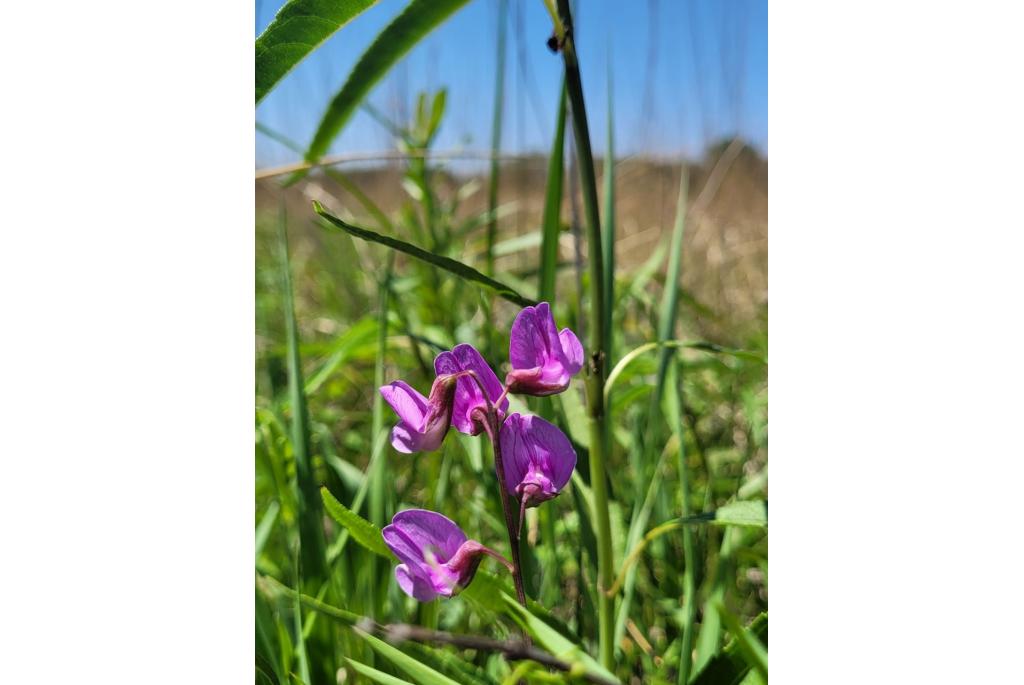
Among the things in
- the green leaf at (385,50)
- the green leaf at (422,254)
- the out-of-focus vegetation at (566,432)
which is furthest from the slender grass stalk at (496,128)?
the green leaf at (422,254)

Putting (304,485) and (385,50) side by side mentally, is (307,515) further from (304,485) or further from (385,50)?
(385,50)

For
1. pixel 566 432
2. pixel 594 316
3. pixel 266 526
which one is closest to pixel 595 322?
pixel 594 316

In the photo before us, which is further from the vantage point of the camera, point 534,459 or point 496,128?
point 496,128

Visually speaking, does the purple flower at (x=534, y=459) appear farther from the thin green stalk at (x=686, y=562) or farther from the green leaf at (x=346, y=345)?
the green leaf at (x=346, y=345)

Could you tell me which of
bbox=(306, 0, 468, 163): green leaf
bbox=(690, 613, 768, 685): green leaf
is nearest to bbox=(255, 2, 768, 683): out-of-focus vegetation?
bbox=(690, 613, 768, 685): green leaf
